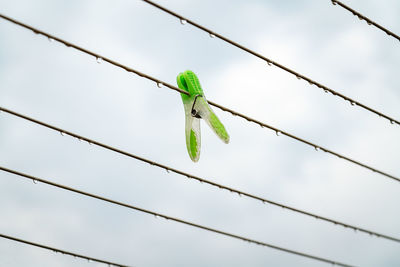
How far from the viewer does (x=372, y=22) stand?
129 inches

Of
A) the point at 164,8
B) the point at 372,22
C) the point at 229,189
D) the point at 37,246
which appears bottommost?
the point at 37,246

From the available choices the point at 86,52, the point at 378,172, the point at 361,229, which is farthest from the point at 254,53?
the point at 361,229

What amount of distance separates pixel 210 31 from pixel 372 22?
98cm

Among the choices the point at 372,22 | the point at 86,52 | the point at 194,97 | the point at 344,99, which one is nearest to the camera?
the point at 86,52

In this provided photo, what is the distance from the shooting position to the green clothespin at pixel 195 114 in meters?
3.89

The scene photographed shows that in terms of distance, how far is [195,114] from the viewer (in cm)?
396

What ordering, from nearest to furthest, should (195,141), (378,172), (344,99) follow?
(344,99) < (195,141) < (378,172)

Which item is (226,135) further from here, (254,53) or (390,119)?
(390,119)

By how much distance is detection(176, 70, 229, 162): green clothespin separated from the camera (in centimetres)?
389

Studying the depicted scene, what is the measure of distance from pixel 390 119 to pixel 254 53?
4.72 feet

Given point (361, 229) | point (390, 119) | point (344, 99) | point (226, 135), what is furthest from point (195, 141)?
point (361, 229)

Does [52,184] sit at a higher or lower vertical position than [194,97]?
lower

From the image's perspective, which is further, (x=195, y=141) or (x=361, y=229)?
(x=361, y=229)

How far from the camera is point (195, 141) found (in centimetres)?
421
